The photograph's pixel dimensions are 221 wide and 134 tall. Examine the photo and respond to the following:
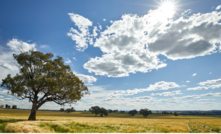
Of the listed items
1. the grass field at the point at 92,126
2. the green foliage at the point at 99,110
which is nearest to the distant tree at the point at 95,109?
the green foliage at the point at 99,110

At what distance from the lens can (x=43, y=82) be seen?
2600cm

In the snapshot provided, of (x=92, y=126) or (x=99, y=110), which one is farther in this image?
(x=99, y=110)

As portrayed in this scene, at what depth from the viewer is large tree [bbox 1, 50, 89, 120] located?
26.3 metres

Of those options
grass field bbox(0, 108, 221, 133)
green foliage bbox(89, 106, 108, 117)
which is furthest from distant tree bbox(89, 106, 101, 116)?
grass field bbox(0, 108, 221, 133)

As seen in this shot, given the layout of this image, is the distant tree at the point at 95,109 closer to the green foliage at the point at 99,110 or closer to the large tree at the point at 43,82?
the green foliage at the point at 99,110

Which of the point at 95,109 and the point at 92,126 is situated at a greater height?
the point at 92,126

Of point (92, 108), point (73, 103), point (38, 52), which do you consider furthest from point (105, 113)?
point (38, 52)

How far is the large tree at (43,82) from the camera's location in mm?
26344

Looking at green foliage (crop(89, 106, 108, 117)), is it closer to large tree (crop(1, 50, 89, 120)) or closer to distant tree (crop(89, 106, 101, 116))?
distant tree (crop(89, 106, 101, 116))

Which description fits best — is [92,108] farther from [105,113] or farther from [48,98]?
[48,98]

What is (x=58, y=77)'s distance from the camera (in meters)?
27.9

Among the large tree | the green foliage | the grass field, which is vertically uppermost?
the large tree

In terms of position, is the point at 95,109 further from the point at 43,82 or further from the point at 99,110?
the point at 43,82

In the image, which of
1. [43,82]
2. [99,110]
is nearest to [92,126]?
[43,82]
